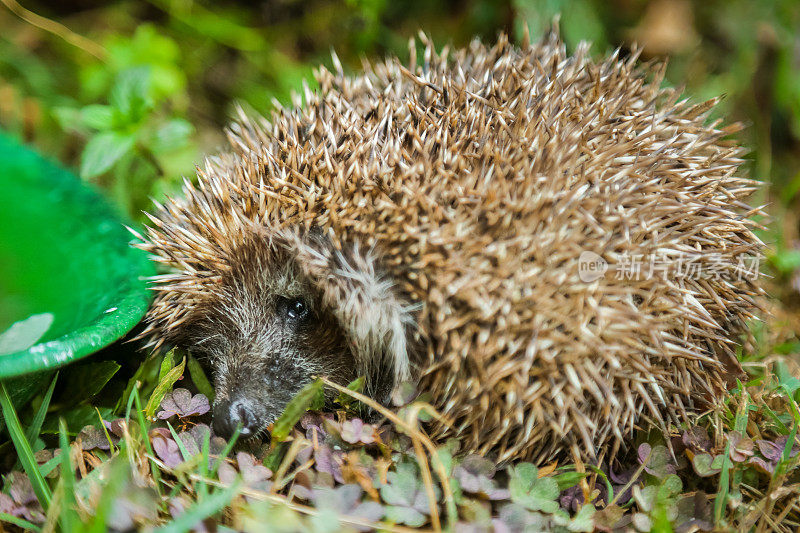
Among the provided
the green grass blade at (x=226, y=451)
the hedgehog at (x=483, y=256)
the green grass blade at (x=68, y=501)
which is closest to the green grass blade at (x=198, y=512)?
the green grass blade at (x=226, y=451)

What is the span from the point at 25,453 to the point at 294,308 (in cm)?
76

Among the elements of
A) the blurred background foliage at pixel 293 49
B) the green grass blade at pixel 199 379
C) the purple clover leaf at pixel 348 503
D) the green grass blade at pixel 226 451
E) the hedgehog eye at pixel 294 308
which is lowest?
the purple clover leaf at pixel 348 503

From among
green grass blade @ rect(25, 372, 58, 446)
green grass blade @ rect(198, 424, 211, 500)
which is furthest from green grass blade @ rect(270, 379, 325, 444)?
green grass blade @ rect(25, 372, 58, 446)

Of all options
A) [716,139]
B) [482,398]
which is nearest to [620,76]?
[716,139]

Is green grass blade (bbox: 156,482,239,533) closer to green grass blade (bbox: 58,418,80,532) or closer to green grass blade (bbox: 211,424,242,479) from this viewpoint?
green grass blade (bbox: 211,424,242,479)

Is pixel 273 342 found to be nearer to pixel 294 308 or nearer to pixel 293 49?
pixel 294 308

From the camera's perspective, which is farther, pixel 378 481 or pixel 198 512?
pixel 378 481

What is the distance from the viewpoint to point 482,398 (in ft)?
5.70

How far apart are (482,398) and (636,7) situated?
9.45 feet

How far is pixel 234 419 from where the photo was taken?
1918 millimetres

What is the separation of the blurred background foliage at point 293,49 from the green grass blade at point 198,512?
1843 mm

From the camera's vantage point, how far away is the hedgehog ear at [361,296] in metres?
1.85

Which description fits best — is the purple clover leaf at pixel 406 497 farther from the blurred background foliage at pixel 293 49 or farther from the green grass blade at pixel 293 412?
the blurred background foliage at pixel 293 49

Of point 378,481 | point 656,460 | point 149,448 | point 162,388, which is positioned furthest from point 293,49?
point 656,460
